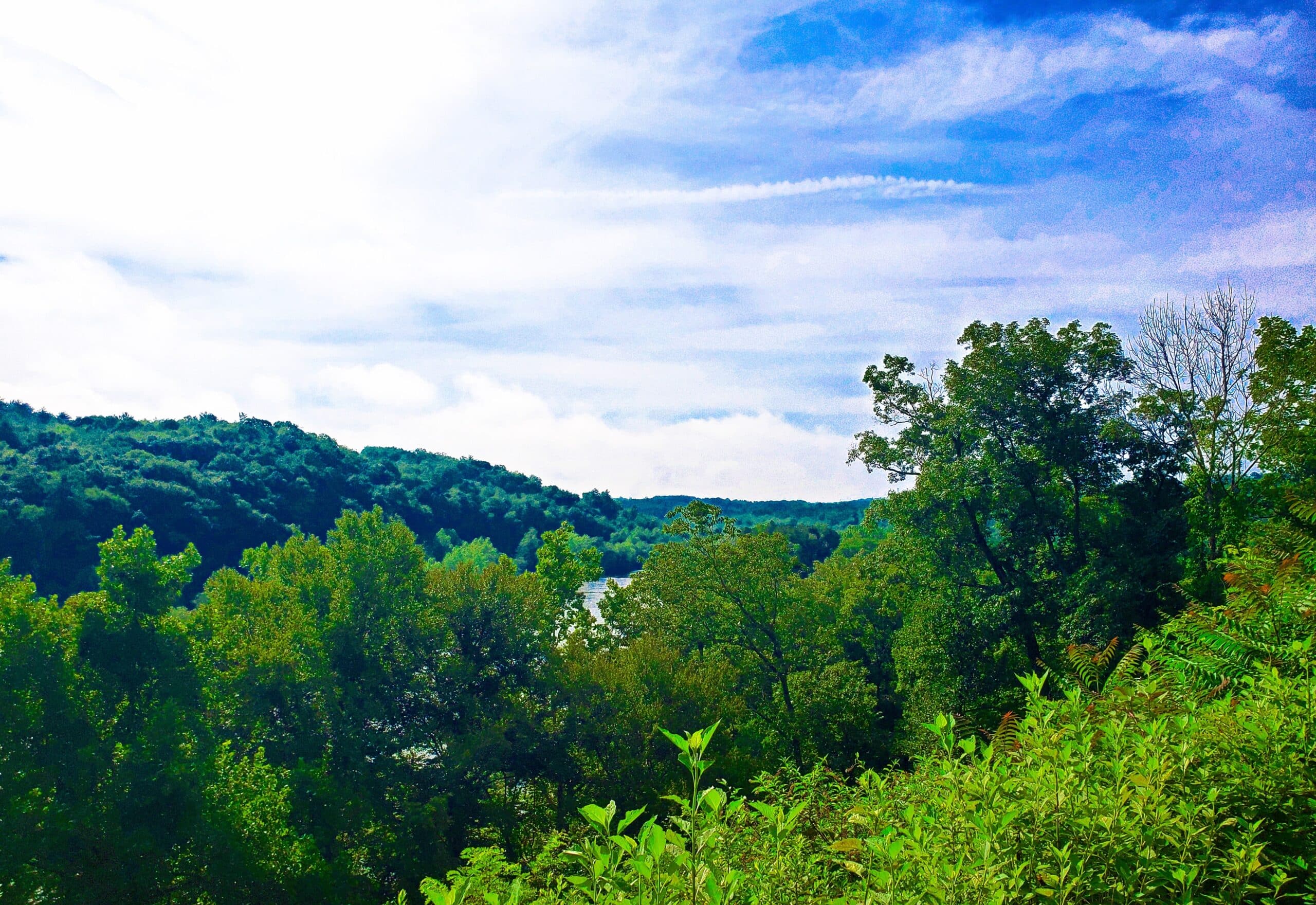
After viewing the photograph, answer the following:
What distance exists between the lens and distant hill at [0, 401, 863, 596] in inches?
2217

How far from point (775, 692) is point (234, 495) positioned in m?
60.1

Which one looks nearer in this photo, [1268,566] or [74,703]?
[1268,566]

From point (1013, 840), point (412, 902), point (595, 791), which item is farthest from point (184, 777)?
point (1013, 840)

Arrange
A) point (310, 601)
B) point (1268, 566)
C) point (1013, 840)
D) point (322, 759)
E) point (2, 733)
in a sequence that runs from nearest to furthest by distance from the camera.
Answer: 1. point (1013, 840)
2. point (1268, 566)
3. point (2, 733)
4. point (322, 759)
5. point (310, 601)

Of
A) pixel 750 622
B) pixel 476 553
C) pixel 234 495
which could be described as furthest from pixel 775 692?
pixel 234 495

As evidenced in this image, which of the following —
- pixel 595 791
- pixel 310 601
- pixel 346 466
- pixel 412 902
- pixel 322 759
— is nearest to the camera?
pixel 412 902

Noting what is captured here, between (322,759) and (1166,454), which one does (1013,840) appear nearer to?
(322,759)

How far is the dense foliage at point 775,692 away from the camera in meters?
2.50

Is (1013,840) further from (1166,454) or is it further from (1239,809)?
(1166,454)

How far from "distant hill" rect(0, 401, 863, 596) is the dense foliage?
2047 cm

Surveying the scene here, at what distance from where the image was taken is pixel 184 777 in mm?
12859

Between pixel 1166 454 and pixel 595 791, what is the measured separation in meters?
15.8

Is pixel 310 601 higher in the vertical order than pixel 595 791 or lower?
higher

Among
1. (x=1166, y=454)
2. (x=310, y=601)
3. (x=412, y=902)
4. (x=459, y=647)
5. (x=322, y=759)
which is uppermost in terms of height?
(x=1166, y=454)
